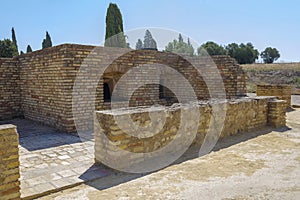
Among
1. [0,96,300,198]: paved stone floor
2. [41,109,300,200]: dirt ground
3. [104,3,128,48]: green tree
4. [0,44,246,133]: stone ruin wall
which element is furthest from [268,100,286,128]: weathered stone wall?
[104,3,128,48]: green tree

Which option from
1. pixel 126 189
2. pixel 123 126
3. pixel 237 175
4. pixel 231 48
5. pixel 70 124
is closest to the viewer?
pixel 126 189

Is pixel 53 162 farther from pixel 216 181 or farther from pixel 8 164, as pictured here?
pixel 216 181

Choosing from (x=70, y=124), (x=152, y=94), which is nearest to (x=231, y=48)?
(x=152, y=94)

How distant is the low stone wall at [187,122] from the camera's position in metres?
4.02

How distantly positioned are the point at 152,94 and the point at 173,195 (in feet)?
19.5

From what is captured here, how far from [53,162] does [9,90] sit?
17.9 feet

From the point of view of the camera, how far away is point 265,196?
3078 millimetres

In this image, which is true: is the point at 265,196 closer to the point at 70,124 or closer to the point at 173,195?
the point at 173,195

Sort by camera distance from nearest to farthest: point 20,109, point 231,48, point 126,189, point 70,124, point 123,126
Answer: point 126,189, point 123,126, point 70,124, point 20,109, point 231,48

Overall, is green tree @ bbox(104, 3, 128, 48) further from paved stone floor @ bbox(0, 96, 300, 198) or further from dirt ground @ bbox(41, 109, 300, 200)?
dirt ground @ bbox(41, 109, 300, 200)

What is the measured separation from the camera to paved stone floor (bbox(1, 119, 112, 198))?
3.46 meters

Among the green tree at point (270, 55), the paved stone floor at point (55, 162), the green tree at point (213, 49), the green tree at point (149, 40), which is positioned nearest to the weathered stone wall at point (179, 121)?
the paved stone floor at point (55, 162)

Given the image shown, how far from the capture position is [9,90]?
8.61 meters

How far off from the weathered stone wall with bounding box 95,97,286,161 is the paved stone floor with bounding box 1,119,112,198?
1.31ft
